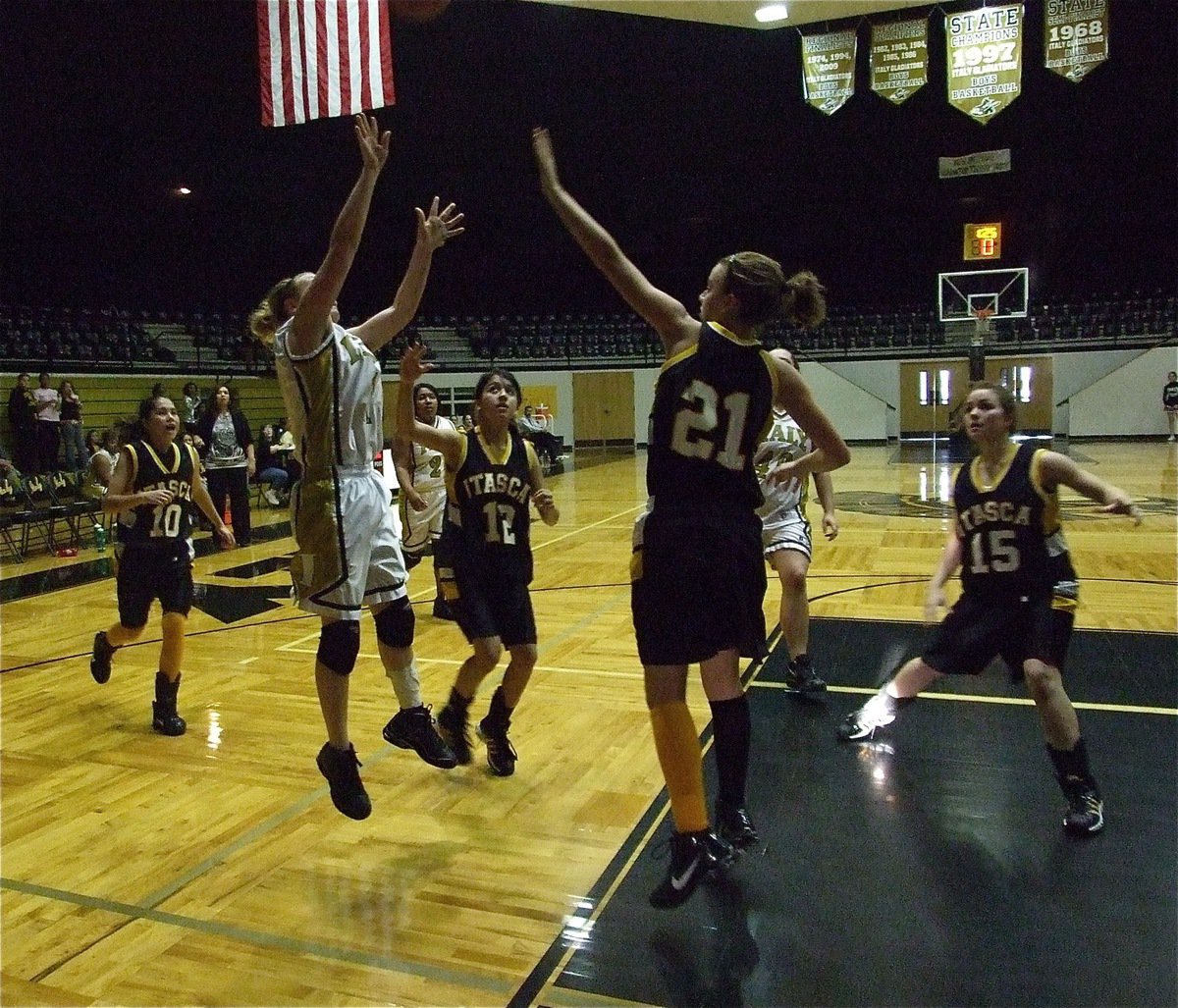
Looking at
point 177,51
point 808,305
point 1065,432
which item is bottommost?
point 1065,432

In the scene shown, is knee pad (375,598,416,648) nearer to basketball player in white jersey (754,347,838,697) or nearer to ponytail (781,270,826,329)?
ponytail (781,270,826,329)

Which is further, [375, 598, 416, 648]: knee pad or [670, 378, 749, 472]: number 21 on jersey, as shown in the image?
[375, 598, 416, 648]: knee pad

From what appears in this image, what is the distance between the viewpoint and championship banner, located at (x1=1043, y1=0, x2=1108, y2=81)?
10586 mm

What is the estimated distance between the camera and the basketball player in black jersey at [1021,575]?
122 inches

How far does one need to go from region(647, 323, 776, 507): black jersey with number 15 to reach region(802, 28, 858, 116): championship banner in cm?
1069

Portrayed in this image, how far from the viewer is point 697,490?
2469 millimetres

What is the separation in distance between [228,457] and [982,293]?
16357 millimetres

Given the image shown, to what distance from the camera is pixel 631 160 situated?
23.4 meters

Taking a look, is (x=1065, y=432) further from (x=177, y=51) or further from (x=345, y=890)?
(x=345, y=890)

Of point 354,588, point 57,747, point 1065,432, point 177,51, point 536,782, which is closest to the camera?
point 354,588

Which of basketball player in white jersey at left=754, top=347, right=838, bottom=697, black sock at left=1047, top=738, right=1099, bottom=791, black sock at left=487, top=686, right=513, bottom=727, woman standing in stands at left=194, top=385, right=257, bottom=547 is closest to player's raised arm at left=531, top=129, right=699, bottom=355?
black sock at left=487, top=686, right=513, bottom=727

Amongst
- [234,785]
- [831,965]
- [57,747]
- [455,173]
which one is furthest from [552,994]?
[455,173]

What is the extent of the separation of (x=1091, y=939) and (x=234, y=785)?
3.04 metres

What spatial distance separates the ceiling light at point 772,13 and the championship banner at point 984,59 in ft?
6.52
